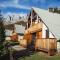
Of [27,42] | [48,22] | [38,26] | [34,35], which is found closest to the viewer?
[48,22]

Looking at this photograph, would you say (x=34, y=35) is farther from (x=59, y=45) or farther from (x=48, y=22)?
(x=59, y=45)

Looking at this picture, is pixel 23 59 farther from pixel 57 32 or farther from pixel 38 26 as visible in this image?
pixel 38 26

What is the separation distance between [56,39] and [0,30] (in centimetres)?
651

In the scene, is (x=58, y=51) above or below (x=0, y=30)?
below

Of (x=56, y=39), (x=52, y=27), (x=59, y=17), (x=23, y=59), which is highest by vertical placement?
(x=59, y=17)

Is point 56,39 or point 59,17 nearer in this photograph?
point 56,39

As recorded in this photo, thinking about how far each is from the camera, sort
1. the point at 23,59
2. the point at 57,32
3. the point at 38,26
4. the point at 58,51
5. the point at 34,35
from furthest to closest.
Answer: the point at 34,35
the point at 38,26
the point at 57,32
the point at 58,51
the point at 23,59

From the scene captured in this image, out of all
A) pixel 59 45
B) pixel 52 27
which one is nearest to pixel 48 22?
A: pixel 52 27

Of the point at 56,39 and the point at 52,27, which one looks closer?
the point at 56,39

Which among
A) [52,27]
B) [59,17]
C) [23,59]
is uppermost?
[59,17]

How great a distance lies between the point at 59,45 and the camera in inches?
808

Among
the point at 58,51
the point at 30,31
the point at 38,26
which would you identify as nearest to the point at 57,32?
the point at 58,51

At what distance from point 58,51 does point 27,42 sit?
1083cm

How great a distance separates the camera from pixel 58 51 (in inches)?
805
